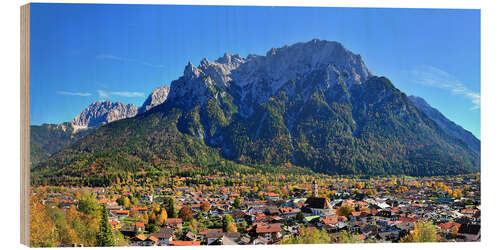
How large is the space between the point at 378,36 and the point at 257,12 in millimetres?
8260

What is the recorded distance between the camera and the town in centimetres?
1702

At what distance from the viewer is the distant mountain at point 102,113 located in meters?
31.6

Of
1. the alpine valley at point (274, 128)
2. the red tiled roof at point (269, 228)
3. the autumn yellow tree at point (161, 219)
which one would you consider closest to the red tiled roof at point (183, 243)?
the red tiled roof at point (269, 228)

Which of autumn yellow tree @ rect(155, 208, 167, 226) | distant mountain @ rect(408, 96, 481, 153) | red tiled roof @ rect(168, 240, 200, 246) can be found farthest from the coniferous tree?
distant mountain @ rect(408, 96, 481, 153)

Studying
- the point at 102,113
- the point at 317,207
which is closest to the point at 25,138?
the point at 317,207

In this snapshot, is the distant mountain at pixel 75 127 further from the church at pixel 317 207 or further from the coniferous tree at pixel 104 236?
the church at pixel 317 207

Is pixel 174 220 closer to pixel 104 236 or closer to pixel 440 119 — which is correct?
pixel 104 236

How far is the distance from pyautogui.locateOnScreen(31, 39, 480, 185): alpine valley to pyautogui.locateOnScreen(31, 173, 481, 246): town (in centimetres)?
792

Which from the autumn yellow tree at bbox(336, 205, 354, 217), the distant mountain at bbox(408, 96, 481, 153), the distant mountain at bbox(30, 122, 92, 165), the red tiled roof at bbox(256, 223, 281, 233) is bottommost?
the autumn yellow tree at bbox(336, 205, 354, 217)

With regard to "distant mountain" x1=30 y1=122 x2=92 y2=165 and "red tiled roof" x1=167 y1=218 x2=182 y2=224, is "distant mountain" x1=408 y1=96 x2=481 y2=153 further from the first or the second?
"distant mountain" x1=30 y1=122 x2=92 y2=165

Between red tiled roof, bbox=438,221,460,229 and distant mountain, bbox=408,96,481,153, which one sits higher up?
distant mountain, bbox=408,96,481,153

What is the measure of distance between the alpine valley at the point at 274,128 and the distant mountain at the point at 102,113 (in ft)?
0.83

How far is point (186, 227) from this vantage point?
20984 millimetres
